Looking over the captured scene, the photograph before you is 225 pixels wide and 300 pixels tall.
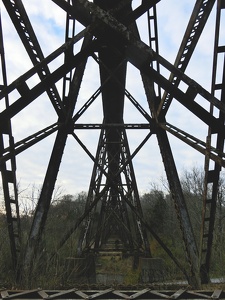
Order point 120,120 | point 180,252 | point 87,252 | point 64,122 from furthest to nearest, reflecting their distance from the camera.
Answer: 1. point 180,252
2. point 87,252
3. point 120,120
4. point 64,122

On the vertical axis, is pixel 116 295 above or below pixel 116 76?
below

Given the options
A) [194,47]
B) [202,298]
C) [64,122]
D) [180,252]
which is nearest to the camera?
[202,298]

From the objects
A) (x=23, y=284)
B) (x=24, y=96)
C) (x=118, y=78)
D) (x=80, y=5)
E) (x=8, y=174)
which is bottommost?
(x=23, y=284)

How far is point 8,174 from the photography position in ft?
15.1

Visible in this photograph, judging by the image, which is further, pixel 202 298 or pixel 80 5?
pixel 80 5

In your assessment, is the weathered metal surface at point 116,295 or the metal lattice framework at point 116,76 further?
the metal lattice framework at point 116,76

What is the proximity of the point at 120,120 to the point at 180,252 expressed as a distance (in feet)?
60.5

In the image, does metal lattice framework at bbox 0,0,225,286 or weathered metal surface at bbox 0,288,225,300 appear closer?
weathered metal surface at bbox 0,288,225,300

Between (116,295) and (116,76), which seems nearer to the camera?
(116,295)

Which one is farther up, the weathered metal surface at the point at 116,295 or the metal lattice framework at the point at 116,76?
the metal lattice framework at the point at 116,76

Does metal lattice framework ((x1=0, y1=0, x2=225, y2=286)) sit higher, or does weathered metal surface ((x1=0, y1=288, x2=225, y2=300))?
metal lattice framework ((x1=0, y1=0, x2=225, y2=286))

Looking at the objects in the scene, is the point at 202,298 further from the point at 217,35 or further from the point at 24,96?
the point at 217,35

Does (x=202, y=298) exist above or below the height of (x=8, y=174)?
below

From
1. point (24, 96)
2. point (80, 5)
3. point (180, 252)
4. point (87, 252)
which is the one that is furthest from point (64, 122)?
point (180, 252)
